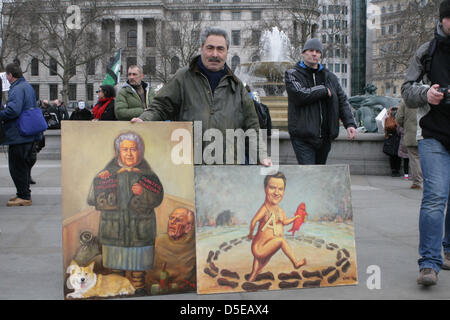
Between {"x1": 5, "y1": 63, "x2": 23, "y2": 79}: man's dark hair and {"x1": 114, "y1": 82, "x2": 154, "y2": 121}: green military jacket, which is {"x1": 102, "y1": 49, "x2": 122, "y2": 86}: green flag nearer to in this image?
{"x1": 5, "y1": 63, "x2": 23, "y2": 79}: man's dark hair

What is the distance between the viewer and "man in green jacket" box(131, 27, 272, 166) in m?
4.18

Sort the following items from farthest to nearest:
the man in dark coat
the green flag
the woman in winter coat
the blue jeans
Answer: the green flag
the woman in winter coat
the man in dark coat
the blue jeans

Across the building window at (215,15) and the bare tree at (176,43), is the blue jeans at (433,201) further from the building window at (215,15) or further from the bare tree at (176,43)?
the building window at (215,15)

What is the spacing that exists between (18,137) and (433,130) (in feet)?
18.2

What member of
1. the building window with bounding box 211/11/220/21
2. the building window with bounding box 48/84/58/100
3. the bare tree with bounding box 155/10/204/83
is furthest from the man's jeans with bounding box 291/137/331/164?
the building window with bounding box 48/84/58/100

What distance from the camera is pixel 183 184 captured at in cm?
393

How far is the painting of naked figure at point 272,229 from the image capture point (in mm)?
3850

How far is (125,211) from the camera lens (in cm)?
382

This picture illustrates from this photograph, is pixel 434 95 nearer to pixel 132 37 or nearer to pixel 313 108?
pixel 313 108

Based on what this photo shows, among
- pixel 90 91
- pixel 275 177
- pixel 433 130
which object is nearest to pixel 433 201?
pixel 433 130

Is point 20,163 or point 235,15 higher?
point 235,15
